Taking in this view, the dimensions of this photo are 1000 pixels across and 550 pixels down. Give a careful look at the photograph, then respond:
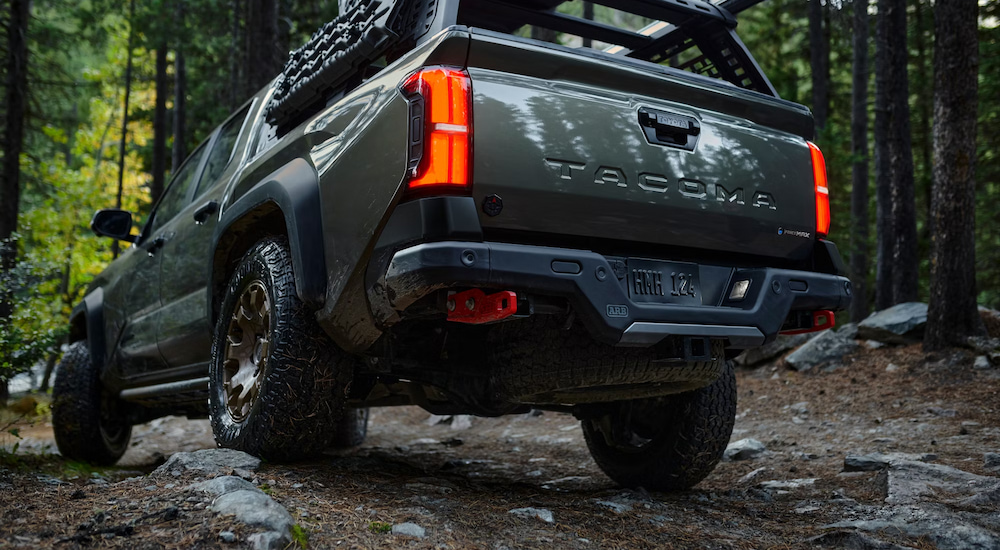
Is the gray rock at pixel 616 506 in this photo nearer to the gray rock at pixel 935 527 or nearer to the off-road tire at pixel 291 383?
the gray rock at pixel 935 527

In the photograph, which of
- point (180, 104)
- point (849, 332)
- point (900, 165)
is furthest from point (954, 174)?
point (180, 104)

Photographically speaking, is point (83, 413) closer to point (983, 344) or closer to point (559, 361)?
point (559, 361)

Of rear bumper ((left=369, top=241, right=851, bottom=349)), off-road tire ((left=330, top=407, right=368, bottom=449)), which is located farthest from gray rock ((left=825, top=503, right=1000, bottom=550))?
off-road tire ((left=330, top=407, right=368, bottom=449))

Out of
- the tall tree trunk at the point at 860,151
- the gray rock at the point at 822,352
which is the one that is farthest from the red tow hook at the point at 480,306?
the tall tree trunk at the point at 860,151

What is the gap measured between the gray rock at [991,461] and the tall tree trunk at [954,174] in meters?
3.56

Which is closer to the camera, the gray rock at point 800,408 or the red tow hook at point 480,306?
the red tow hook at point 480,306

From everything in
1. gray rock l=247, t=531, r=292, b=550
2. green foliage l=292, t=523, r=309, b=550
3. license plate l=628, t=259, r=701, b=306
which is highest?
license plate l=628, t=259, r=701, b=306

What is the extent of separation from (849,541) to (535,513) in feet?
3.80

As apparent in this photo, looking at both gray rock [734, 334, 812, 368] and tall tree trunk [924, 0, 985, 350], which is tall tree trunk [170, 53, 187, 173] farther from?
tall tree trunk [924, 0, 985, 350]

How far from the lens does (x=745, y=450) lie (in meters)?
5.24

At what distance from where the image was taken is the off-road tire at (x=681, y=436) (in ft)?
11.8

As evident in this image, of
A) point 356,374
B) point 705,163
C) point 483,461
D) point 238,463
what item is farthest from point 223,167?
point 705,163

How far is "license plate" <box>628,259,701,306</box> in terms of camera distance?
9.01 ft

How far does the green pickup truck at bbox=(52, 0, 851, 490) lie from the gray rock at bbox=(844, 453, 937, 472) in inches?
47.8
